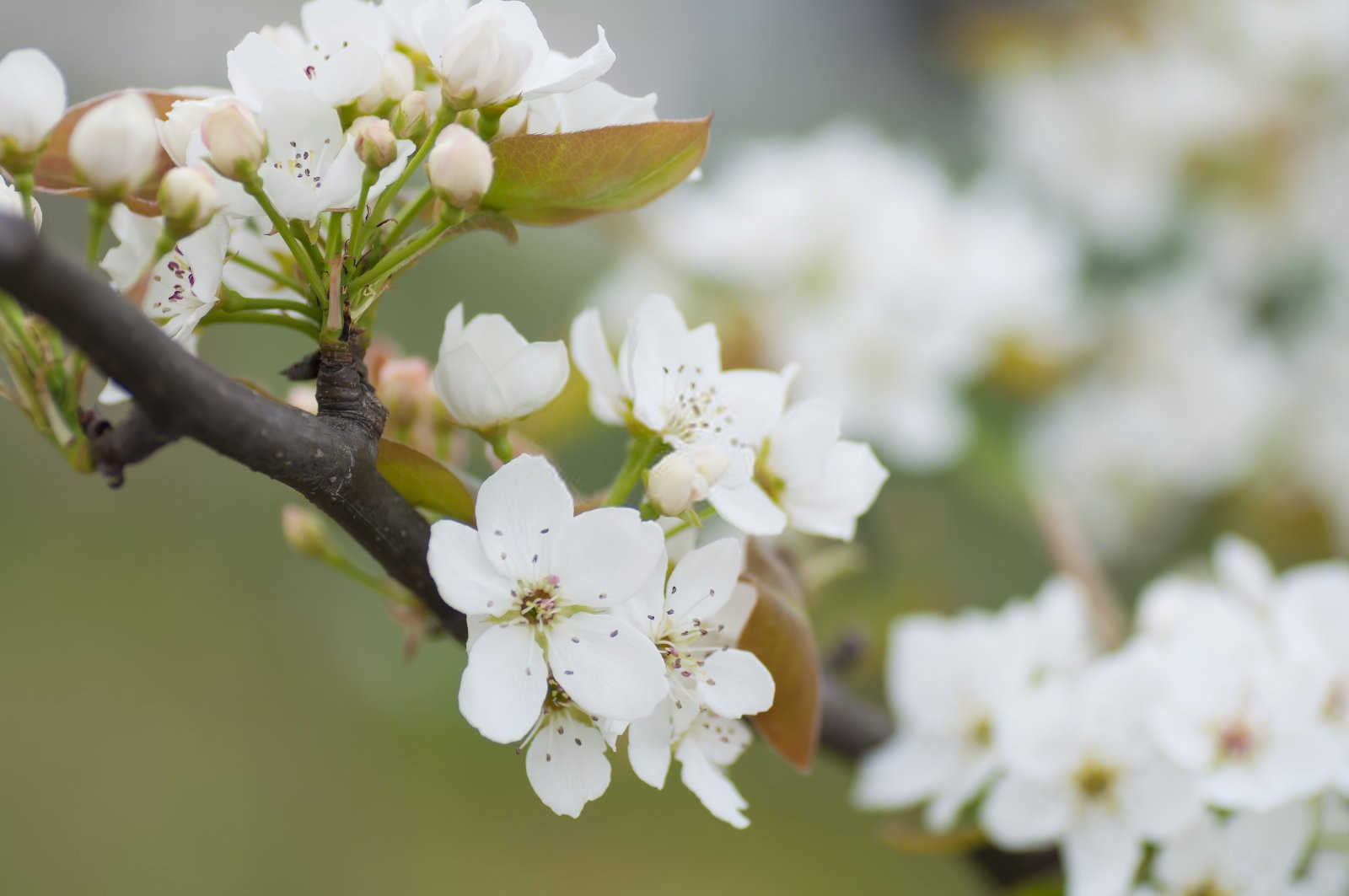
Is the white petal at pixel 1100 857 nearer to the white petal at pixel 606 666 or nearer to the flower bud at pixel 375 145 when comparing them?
the white petal at pixel 606 666

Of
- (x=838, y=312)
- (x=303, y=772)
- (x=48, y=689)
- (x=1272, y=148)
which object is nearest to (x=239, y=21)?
(x=48, y=689)

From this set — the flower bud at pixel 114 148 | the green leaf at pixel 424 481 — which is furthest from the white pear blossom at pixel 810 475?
the flower bud at pixel 114 148

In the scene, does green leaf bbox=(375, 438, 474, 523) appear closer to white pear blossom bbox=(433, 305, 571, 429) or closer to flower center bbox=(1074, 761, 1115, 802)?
white pear blossom bbox=(433, 305, 571, 429)

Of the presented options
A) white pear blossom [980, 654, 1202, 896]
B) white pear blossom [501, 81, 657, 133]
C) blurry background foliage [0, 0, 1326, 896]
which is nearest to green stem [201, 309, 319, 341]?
white pear blossom [501, 81, 657, 133]

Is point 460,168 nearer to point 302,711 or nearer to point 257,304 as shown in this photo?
point 257,304

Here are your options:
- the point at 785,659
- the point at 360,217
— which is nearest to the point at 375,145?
the point at 360,217
